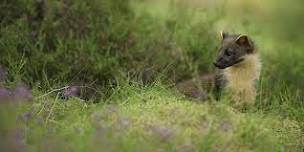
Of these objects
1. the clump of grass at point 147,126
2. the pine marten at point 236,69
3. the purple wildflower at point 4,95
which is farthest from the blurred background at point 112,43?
the purple wildflower at point 4,95

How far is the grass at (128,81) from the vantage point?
5562 millimetres

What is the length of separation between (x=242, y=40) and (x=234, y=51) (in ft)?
0.42


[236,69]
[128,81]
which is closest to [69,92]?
[128,81]

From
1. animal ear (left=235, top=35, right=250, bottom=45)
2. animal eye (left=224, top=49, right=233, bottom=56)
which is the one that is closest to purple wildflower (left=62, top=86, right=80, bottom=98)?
animal eye (left=224, top=49, right=233, bottom=56)

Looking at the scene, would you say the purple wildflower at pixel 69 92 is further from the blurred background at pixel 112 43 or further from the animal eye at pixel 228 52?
the animal eye at pixel 228 52

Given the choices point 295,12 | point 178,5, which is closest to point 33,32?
point 178,5

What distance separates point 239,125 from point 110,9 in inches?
156

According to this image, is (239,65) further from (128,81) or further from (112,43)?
(112,43)

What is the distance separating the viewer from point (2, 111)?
17.4 feet

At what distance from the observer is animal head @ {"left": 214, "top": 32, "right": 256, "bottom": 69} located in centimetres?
753

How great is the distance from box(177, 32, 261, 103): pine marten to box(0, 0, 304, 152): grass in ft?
0.56

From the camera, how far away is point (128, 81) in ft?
22.6

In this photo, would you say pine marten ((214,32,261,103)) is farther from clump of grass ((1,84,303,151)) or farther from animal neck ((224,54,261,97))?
clump of grass ((1,84,303,151))

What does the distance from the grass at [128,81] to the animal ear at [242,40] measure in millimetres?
511
